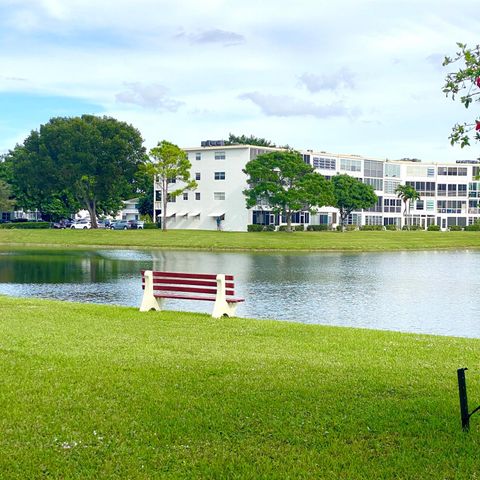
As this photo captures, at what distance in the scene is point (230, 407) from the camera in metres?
9.34

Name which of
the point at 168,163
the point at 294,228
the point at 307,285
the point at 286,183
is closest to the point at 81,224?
the point at 168,163

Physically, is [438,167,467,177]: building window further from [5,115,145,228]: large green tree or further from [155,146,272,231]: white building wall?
[5,115,145,228]: large green tree

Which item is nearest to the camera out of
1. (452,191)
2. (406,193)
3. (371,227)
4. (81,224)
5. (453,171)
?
(81,224)

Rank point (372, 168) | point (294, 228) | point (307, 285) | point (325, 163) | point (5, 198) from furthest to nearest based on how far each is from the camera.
Answer: point (372, 168)
point (325, 163)
point (294, 228)
point (5, 198)
point (307, 285)

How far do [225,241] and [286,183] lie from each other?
1064 inches

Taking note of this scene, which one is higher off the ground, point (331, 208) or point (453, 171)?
point (453, 171)

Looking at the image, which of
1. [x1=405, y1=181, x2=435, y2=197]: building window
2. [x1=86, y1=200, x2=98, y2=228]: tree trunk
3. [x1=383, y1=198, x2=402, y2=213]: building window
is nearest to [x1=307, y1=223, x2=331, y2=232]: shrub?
[x1=383, y1=198, x2=402, y2=213]: building window

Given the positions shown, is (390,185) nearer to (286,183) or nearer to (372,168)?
(372,168)

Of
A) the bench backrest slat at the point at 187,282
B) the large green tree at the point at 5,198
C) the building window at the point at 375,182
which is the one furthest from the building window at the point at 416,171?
the bench backrest slat at the point at 187,282

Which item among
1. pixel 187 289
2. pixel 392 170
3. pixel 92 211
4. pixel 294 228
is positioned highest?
pixel 392 170

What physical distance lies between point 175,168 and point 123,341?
298 ft

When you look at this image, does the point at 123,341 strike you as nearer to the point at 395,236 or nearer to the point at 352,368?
the point at 352,368

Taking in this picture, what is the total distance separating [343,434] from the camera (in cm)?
829

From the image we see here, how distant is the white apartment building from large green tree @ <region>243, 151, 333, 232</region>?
6.89 m
